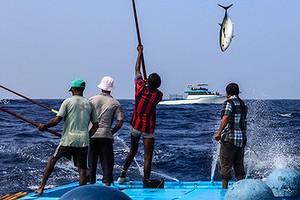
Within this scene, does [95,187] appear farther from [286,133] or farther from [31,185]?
[286,133]

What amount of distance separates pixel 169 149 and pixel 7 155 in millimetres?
4690

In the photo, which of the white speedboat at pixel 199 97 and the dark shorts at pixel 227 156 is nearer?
the dark shorts at pixel 227 156

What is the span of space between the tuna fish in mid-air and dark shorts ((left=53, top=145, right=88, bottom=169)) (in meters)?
9.95

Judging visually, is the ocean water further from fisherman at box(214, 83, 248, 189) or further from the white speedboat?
the white speedboat

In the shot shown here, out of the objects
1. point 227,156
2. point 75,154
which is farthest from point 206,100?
point 75,154

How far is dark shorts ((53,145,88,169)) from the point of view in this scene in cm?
848

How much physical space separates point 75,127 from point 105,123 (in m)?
0.80

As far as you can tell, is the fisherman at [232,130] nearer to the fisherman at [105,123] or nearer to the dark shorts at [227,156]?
the dark shorts at [227,156]

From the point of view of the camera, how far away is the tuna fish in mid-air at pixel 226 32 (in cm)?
1827

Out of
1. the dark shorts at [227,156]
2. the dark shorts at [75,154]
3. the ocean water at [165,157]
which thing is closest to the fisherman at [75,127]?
the dark shorts at [75,154]

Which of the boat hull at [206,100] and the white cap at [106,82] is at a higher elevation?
the white cap at [106,82]

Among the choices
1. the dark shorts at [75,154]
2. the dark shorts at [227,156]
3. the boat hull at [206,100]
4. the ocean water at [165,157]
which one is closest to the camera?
the dark shorts at [75,154]

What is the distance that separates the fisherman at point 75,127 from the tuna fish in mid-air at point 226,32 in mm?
9861

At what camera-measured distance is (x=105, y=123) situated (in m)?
9.16
